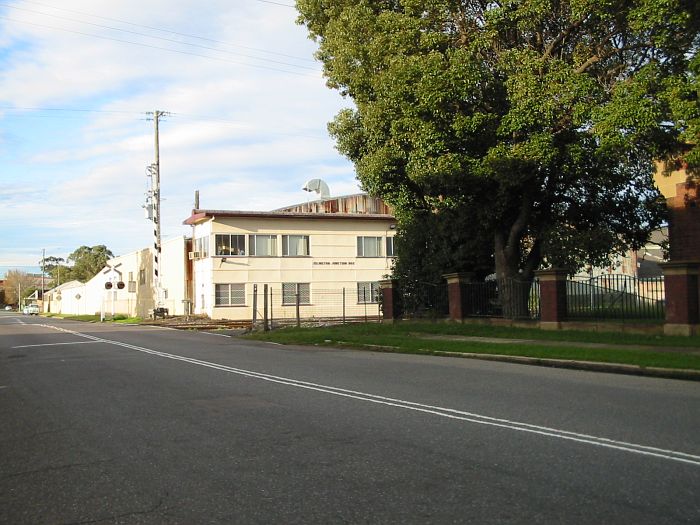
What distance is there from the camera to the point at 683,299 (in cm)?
1744

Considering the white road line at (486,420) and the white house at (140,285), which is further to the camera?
the white house at (140,285)

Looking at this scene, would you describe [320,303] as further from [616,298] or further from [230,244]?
[616,298]

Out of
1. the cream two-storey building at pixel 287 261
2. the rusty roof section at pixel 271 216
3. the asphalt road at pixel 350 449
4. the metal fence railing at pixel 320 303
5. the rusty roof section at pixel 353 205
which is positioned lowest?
the asphalt road at pixel 350 449

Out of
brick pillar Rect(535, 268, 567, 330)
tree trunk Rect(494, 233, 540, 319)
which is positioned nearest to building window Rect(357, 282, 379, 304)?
tree trunk Rect(494, 233, 540, 319)

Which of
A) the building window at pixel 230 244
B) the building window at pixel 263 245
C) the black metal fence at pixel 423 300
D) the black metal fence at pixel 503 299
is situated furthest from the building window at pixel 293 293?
the black metal fence at pixel 503 299

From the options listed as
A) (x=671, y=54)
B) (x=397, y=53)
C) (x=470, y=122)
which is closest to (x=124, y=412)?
(x=470, y=122)

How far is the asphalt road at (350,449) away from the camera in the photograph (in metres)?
5.08

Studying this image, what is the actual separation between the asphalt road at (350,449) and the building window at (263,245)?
103 ft

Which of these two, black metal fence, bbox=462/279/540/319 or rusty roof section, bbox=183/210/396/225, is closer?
black metal fence, bbox=462/279/540/319

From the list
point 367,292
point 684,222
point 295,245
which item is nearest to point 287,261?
point 295,245

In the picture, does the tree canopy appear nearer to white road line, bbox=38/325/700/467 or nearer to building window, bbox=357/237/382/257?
building window, bbox=357/237/382/257

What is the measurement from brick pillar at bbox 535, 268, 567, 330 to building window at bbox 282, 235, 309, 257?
25793 mm

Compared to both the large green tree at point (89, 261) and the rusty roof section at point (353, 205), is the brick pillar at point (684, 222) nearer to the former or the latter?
the rusty roof section at point (353, 205)

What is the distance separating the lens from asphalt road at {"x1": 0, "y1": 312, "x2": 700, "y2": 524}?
508cm
